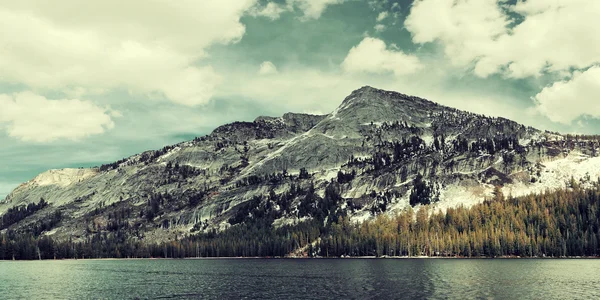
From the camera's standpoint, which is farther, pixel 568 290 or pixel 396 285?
pixel 396 285

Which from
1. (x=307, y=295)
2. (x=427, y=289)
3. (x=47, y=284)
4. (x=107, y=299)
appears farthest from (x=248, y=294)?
(x=47, y=284)

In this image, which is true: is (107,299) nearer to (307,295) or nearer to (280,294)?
(280,294)

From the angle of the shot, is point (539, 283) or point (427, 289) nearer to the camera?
point (427, 289)

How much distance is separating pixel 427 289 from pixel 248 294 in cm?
4354

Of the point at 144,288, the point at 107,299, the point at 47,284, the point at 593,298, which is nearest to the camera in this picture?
the point at 593,298

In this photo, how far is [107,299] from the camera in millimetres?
99312

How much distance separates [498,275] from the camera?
13388 centimetres

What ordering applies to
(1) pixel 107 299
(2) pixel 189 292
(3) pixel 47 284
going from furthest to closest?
(3) pixel 47 284
(2) pixel 189 292
(1) pixel 107 299

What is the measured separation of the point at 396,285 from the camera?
372ft

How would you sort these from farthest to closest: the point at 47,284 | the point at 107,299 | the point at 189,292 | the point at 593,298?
the point at 47,284
the point at 189,292
the point at 107,299
the point at 593,298

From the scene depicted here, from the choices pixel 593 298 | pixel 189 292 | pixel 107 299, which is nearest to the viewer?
pixel 593 298

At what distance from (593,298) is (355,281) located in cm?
5807

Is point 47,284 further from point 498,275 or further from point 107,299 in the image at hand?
point 498,275

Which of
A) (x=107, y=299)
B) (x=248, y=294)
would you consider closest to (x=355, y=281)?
(x=248, y=294)
